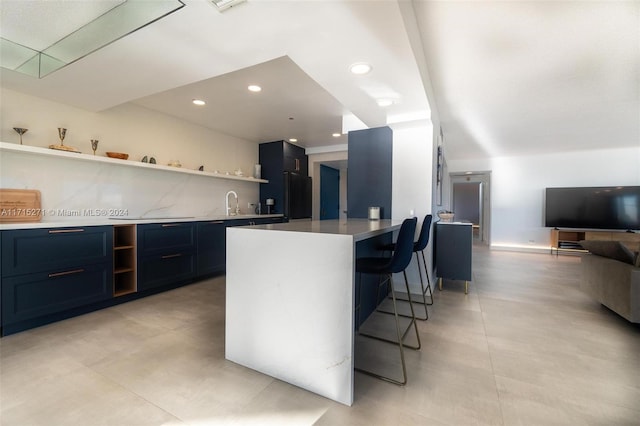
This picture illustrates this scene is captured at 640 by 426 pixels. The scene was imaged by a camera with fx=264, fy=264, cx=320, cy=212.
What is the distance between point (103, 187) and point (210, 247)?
1515mm

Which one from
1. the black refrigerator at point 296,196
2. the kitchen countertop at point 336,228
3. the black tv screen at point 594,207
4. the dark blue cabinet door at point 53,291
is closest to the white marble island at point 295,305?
the kitchen countertop at point 336,228

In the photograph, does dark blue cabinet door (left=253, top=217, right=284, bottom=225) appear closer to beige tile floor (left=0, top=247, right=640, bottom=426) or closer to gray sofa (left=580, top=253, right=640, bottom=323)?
beige tile floor (left=0, top=247, right=640, bottom=426)

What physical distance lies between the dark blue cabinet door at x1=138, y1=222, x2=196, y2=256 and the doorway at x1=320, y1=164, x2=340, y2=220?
11.6 ft

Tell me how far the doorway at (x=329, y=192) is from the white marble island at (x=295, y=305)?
16.2 ft

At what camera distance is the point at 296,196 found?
579 centimetres

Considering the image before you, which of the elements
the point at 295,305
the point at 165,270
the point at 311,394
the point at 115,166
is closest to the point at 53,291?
the point at 165,270

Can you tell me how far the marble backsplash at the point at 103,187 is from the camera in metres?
2.70

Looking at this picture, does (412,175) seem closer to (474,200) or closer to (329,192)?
(329,192)

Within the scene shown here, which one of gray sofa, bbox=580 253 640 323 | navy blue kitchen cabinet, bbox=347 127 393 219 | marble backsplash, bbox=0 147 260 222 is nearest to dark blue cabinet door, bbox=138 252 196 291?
marble backsplash, bbox=0 147 260 222

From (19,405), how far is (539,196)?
901 cm

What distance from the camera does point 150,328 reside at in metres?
2.38

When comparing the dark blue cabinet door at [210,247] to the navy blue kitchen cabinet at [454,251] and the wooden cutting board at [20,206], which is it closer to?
the wooden cutting board at [20,206]

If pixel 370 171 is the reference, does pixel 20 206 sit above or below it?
below

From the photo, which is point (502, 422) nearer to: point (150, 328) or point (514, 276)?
point (150, 328)
